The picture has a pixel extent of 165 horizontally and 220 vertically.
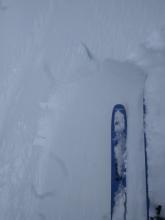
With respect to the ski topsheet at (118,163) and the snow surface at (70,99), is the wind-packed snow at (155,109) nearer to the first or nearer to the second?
the snow surface at (70,99)

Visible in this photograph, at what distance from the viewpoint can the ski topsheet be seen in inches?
59.8

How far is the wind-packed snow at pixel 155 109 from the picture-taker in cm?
151

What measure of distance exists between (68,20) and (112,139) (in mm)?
838

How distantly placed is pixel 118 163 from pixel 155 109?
0.44 m

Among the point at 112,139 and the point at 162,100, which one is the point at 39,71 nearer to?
the point at 112,139

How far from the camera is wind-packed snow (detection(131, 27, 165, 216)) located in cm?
151

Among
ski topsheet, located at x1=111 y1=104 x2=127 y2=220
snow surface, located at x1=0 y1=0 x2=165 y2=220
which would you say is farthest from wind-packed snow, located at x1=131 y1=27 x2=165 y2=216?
ski topsheet, located at x1=111 y1=104 x2=127 y2=220

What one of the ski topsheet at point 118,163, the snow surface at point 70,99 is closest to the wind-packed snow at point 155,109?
the snow surface at point 70,99

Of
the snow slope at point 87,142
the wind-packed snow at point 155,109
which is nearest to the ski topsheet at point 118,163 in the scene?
the snow slope at point 87,142

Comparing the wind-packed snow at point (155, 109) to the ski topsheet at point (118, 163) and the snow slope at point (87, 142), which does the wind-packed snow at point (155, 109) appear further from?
the ski topsheet at point (118, 163)

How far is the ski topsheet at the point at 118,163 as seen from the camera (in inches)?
59.8

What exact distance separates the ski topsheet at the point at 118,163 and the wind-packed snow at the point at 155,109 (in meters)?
0.17

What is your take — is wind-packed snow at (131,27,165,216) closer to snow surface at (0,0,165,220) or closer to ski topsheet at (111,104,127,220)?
snow surface at (0,0,165,220)

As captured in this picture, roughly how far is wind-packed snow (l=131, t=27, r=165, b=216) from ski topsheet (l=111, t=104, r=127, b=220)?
0.54 feet
